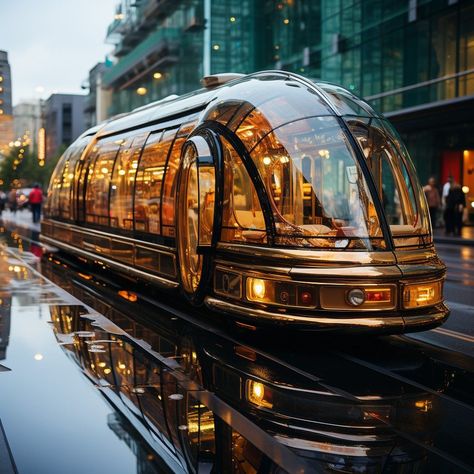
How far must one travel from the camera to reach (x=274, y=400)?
5.81m

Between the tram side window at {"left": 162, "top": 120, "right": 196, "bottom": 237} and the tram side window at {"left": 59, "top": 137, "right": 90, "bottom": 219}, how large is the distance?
250 inches

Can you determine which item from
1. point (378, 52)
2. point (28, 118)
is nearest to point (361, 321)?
point (378, 52)

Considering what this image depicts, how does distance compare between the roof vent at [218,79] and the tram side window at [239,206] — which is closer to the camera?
the tram side window at [239,206]

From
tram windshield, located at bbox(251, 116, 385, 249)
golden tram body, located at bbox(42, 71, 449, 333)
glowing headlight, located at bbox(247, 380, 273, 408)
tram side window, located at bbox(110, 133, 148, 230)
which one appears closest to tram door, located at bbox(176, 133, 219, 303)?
golden tram body, located at bbox(42, 71, 449, 333)

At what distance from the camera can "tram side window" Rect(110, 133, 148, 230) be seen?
11.5 m

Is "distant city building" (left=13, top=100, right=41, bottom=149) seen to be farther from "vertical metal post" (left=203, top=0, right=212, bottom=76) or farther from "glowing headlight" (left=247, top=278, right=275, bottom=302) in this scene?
"glowing headlight" (left=247, top=278, right=275, bottom=302)

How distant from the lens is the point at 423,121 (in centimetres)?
2994

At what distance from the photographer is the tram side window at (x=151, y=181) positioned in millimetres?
10180

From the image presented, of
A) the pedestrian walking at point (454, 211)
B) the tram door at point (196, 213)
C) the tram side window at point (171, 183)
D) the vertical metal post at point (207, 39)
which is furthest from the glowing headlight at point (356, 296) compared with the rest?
the vertical metal post at point (207, 39)

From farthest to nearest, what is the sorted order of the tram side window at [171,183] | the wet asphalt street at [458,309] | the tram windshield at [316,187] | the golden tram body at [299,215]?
the tram side window at [171,183], the wet asphalt street at [458,309], the tram windshield at [316,187], the golden tram body at [299,215]

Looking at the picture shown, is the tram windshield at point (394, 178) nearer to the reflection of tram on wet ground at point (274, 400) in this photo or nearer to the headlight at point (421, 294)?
the headlight at point (421, 294)

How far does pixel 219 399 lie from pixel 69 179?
11.6 meters

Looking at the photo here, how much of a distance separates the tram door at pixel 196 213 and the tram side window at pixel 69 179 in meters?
7.64

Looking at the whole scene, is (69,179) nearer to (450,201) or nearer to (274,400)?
(274,400)
